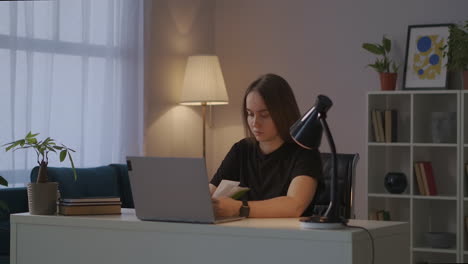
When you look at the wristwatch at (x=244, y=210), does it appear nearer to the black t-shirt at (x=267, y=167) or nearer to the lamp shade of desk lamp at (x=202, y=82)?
the black t-shirt at (x=267, y=167)

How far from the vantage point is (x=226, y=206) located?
285 centimetres

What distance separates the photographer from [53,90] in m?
4.82

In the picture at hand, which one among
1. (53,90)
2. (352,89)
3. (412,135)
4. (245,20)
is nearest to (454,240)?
(412,135)

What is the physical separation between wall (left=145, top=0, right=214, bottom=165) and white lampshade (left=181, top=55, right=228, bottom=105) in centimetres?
18

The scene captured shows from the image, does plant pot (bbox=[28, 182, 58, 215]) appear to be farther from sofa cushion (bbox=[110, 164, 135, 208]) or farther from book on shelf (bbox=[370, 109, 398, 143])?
book on shelf (bbox=[370, 109, 398, 143])

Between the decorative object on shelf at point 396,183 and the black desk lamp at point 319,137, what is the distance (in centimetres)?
274

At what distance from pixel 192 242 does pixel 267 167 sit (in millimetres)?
799

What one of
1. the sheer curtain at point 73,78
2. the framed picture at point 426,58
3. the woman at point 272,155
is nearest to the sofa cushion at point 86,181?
the sheer curtain at point 73,78

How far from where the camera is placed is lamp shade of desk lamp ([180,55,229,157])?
220 inches

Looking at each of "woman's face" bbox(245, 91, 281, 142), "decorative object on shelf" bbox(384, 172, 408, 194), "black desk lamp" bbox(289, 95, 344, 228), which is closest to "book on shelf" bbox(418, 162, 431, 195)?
"decorative object on shelf" bbox(384, 172, 408, 194)

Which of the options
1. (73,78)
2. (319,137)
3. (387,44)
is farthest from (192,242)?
(387,44)

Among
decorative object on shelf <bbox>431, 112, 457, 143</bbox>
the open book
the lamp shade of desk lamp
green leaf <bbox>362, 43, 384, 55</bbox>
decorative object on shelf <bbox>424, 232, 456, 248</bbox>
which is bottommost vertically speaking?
decorative object on shelf <bbox>424, 232, 456, 248</bbox>

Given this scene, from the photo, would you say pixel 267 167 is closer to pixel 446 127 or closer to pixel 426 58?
pixel 446 127

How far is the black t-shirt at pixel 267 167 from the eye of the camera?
10.5ft
